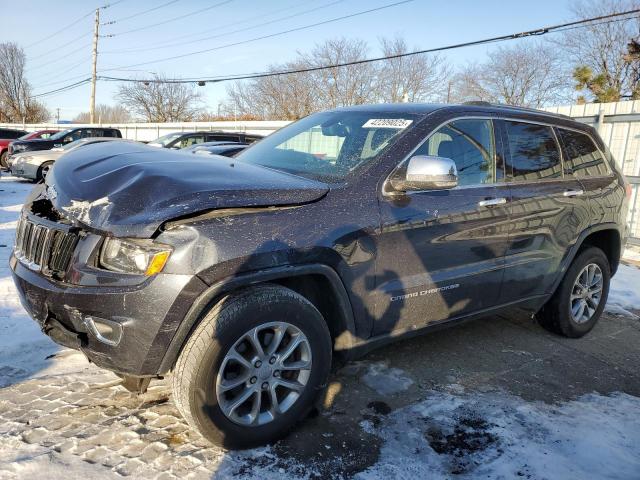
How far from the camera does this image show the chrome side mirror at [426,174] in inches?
113

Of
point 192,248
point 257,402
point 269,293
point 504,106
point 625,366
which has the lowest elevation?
point 625,366

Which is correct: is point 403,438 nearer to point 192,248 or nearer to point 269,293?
point 269,293

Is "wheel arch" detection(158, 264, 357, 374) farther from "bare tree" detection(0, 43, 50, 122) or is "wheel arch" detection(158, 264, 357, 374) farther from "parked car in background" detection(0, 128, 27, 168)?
"bare tree" detection(0, 43, 50, 122)

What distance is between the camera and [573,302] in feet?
14.8

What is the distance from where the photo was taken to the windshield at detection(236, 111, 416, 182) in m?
3.08

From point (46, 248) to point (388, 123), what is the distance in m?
2.12

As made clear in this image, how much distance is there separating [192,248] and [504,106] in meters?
2.80

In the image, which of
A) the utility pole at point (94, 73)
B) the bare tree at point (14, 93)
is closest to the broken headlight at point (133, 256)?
the utility pole at point (94, 73)

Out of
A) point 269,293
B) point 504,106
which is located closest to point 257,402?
point 269,293

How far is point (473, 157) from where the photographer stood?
347 cm

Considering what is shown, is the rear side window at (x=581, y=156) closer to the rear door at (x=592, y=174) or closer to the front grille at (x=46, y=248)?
the rear door at (x=592, y=174)

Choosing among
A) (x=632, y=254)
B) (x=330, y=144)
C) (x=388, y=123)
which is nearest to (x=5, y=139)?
(x=330, y=144)

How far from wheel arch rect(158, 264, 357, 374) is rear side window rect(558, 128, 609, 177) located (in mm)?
2432

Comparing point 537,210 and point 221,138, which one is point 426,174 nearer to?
point 537,210
